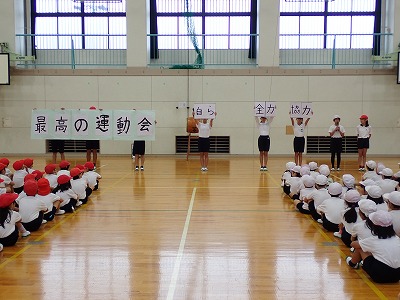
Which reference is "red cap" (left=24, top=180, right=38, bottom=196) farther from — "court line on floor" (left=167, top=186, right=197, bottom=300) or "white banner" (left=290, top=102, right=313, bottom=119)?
"white banner" (left=290, top=102, right=313, bottom=119)

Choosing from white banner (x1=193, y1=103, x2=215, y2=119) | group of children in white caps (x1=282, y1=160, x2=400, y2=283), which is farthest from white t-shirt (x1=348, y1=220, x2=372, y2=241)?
white banner (x1=193, y1=103, x2=215, y2=119)

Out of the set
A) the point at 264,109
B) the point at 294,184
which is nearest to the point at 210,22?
the point at 264,109

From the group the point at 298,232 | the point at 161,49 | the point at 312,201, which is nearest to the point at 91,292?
the point at 298,232

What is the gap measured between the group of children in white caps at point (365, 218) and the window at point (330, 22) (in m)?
10.8

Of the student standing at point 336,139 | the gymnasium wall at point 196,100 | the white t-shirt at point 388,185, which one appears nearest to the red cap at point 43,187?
the white t-shirt at point 388,185

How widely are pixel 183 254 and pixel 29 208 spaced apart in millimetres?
2301

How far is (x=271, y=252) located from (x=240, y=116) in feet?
39.5

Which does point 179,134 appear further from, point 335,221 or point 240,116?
point 335,221

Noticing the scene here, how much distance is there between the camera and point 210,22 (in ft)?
58.7

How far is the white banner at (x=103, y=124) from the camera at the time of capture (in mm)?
12320

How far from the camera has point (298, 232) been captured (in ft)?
19.6

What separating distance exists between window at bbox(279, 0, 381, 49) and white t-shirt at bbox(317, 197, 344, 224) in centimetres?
1254

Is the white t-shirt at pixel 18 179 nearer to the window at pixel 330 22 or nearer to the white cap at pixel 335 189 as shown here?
the white cap at pixel 335 189

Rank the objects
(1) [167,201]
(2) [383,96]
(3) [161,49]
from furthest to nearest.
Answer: (3) [161,49] < (2) [383,96] < (1) [167,201]
